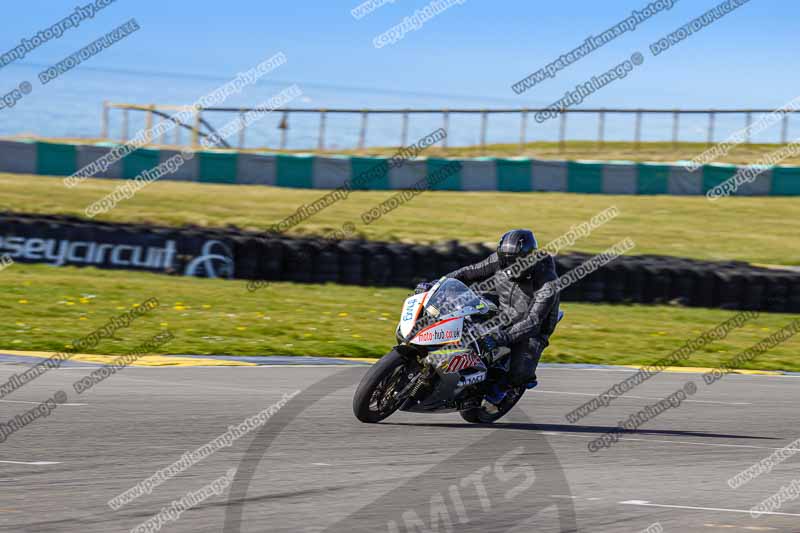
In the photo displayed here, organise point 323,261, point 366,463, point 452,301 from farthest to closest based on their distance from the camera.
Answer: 1. point 323,261
2. point 452,301
3. point 366,463

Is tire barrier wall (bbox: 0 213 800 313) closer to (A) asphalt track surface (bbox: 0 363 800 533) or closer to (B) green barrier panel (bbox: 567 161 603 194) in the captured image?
(A) asphalt track surface (bbox: 0 363 800 533)

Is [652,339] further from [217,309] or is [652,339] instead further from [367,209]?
[367,209]

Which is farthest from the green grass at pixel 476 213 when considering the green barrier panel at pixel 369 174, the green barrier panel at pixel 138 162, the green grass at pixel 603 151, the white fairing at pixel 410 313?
the white fairing at pixel 410 313

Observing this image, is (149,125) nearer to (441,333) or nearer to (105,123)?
(105,123)

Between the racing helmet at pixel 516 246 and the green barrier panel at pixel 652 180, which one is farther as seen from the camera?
the green barrier panel at pixel 652 180

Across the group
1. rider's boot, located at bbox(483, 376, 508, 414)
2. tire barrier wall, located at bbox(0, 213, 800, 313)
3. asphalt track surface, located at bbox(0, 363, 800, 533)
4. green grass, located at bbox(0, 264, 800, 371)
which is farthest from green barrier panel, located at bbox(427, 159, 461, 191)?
rider's boot, located at bbox(483, 376, 508, 414)

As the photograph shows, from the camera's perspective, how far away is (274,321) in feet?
55.9

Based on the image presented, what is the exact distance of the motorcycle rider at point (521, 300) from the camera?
9759mm

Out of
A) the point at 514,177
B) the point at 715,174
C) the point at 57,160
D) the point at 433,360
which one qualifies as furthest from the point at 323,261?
the point at 715,174

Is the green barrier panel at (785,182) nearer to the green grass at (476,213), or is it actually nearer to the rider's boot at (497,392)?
the green grass at (476,213)

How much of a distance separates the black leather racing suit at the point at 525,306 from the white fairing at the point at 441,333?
0.55 m

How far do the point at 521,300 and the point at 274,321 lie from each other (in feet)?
24.7

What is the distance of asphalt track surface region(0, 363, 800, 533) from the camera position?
20.9 feet

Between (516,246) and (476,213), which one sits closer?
(516,246)
